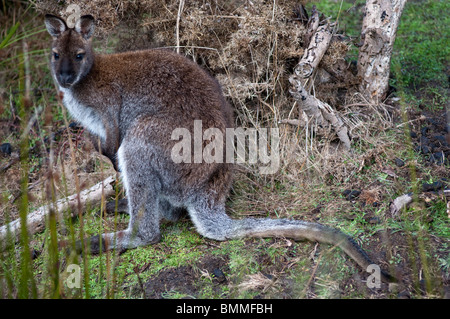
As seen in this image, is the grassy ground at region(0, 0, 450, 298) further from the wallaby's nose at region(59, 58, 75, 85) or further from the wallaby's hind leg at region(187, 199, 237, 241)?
the wallaby's nose at region(59, 58, 75, 85)

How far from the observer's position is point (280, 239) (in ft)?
12.7

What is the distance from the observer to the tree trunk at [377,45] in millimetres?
4922

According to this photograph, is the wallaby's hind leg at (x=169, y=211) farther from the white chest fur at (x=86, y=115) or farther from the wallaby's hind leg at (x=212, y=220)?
the white chest fur at (x=86, y=115)

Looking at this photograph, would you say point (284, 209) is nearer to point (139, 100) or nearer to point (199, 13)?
point (139, 100)

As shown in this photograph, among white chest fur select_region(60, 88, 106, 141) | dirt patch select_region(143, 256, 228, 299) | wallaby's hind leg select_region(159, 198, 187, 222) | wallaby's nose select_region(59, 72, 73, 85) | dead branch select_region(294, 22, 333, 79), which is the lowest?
dirt patch select_region(143, 256, 228, 299)

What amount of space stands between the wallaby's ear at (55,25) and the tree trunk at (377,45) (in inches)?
122

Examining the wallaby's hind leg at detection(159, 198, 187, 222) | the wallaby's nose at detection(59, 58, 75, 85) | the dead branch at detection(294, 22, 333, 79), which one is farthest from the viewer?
the dead branch at detection(294, 22, 333, 79)

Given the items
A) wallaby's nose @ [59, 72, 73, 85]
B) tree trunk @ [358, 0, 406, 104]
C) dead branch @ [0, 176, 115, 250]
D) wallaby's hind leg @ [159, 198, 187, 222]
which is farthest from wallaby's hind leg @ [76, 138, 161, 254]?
tree trunk @ [358, 0, 406, 104]

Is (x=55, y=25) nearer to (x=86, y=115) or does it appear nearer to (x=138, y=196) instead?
(x=86, y=115)

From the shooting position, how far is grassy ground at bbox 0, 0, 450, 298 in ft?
10.5

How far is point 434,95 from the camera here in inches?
209

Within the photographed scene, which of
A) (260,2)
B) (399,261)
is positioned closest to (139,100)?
(260,2)

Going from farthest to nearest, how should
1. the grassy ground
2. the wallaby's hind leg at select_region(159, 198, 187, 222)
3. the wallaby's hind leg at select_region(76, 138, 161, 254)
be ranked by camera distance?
1. the wallaby's hind leg at select_region(159, 198, 187, 222)
2. the wallaby's hind leg at select_region(76, 138, 161, 254)
3. the grassy ground

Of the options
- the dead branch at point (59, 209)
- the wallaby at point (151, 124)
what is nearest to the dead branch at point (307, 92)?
the wallaby at point (151, 124)
